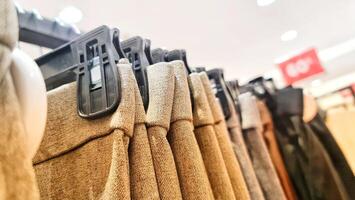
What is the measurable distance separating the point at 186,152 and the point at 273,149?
46cm

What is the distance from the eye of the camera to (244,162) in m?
0.60

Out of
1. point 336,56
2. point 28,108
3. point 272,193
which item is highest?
point 336,56

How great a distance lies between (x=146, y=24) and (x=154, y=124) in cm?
231

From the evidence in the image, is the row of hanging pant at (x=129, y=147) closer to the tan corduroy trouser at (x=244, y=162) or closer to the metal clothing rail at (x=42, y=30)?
the tan corduroy trouser at (x=244, y=162)

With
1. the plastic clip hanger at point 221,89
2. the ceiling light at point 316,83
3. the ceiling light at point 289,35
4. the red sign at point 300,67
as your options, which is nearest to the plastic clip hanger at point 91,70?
the plastic clip hanger at point 221,89

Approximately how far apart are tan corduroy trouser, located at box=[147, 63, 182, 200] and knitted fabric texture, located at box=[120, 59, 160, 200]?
0.7 inches

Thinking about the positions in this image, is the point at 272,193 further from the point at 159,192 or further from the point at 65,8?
the point at 65,8

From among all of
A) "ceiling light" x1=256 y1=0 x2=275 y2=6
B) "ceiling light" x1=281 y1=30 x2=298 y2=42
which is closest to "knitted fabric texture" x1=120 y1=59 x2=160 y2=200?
"ceiling light" x1=256 y1=0 x2=275 y2=6

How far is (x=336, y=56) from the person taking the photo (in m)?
4.90

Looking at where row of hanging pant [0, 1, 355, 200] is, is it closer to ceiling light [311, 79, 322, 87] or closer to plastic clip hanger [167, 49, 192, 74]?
plastic clip hanger [167, 49, 192, 74]

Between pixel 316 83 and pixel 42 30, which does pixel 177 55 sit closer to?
pixel 42 30

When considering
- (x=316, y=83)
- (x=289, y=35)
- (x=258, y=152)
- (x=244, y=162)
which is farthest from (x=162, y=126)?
(x=316, y=83)

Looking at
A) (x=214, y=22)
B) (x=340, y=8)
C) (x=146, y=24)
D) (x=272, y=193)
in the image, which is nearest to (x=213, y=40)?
(x=214, y=22)

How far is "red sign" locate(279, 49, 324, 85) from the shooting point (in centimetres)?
397
